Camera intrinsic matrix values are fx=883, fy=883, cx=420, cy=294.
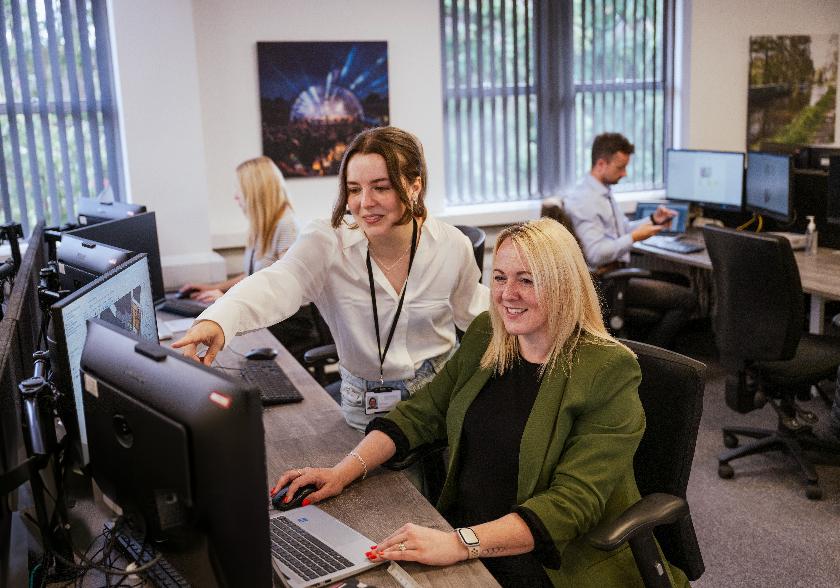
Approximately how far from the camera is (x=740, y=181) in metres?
5.10

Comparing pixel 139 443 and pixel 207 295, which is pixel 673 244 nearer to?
pixel 207 295

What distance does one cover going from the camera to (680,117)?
601 cm

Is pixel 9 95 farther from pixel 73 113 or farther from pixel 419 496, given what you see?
pixel 419 496

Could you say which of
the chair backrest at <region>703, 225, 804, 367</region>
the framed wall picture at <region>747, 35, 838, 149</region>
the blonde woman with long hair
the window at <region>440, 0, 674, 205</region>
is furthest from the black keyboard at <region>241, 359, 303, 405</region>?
the framed wall picture at <region>747, 35, 838, 149</region>

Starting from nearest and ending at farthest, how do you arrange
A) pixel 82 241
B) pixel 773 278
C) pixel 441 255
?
pixel 441 255
pixel 82 241
pixel 773 278

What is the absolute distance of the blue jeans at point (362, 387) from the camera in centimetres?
217

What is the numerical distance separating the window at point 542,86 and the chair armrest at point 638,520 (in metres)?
4.00

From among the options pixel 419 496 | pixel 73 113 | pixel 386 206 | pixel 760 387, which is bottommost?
pixel 760 387

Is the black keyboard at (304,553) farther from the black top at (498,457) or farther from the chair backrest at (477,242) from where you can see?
the chair backrest at (477,242)

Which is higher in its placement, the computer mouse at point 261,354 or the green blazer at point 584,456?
the green blazer at point 584,456

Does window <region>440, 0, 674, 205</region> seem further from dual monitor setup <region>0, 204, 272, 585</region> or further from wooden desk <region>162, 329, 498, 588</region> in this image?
dual monitor setup <region>0, 204, 272, 585</region>

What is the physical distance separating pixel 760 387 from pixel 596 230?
1488 mm

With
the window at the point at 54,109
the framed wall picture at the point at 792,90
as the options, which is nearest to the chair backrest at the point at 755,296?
the framed wall picture at the point at 792,90

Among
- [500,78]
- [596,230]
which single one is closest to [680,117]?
[500,78]
